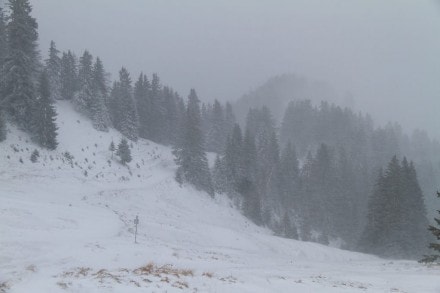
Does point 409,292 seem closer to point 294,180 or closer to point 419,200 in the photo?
point 419,200

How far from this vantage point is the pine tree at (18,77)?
44.2 m

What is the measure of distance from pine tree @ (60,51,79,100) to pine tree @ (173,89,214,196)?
22.6 m

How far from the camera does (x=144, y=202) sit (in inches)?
1662

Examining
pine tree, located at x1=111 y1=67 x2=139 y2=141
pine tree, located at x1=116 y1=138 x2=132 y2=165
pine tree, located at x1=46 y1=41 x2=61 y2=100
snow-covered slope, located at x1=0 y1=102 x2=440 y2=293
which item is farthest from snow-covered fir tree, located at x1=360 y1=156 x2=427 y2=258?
pine tree, located at x1=46 y1=41 x2=61 y2=100

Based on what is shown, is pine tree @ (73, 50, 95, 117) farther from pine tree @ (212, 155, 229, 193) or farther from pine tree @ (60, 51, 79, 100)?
pine tree @ (212, 155, 229, 193)

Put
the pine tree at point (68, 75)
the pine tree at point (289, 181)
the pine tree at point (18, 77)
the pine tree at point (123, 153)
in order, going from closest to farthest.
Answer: the pine tree at point (18, 77) < the pine tree at point (123, 153) < the pine tree at point (68, 75) < the pine tree at point (289, 181)

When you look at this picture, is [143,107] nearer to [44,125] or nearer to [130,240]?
[44,125]

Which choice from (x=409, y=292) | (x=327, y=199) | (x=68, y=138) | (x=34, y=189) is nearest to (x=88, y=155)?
(x=68, y=138)

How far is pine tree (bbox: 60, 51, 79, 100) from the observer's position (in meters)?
72.0

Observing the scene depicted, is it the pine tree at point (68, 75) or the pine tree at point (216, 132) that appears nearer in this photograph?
the pine tree at point (68, 75)

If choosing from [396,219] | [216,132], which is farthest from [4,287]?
[216,132]

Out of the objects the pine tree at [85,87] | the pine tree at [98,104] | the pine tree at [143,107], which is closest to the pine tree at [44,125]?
the pine tree at [98,104]

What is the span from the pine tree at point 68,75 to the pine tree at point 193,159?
2259 cm

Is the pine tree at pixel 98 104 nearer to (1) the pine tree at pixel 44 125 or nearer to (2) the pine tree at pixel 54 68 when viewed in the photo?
(2) the pine tree at pixel 54 68
